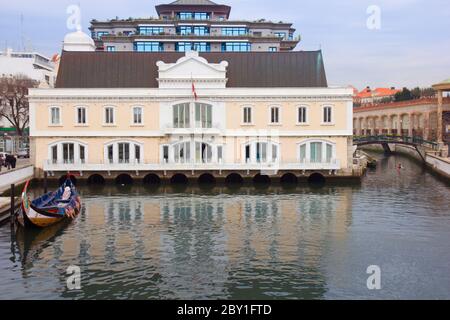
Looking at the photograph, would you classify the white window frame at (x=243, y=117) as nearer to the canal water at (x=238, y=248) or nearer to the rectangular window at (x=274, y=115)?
the rectangular window at (x=274, y=115)

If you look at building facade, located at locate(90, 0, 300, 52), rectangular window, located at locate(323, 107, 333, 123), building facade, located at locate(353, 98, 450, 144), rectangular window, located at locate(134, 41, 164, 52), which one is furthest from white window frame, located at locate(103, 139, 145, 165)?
building facade, located at locate(353, 98, 450, 144)

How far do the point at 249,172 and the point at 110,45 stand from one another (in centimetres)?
5610

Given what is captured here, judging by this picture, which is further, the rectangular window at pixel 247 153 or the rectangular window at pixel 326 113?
the rectangular window at pixel 326 113

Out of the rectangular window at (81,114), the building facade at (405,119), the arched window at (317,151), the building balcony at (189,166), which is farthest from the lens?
the building facade at (405,119)

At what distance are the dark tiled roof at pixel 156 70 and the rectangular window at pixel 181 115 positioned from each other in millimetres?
4178

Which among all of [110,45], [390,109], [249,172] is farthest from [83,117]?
[390,109]

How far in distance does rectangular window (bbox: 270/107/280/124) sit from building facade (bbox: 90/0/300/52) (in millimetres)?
45331

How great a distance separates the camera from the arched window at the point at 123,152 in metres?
60.1

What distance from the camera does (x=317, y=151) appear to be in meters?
60.3

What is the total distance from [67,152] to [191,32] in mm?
49153

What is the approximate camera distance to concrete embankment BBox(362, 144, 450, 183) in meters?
62.7

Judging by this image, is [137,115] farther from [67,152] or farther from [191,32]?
[191,32]

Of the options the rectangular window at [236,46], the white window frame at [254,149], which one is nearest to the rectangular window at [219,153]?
the white window frame at [254,149]
